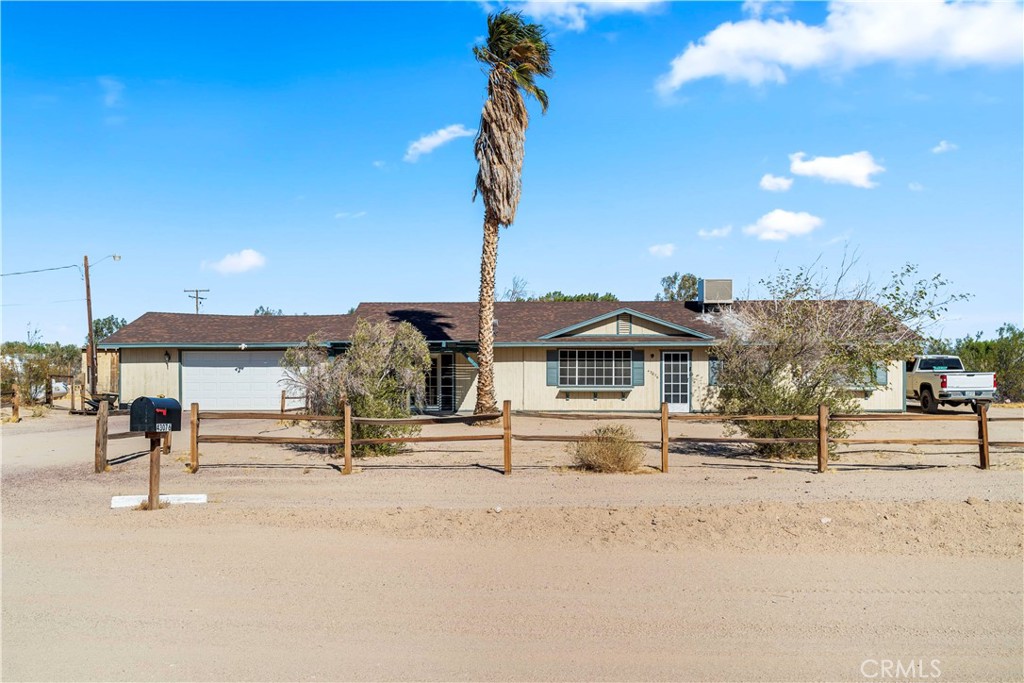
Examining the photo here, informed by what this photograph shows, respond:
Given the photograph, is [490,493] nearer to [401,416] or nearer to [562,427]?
[401,416]

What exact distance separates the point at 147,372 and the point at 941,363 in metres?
29.4

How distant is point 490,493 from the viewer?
409 inches

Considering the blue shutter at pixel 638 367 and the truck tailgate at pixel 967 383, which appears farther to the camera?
the blue shutter at pixel 638 367

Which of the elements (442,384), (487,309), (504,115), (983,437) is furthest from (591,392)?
(983,437)

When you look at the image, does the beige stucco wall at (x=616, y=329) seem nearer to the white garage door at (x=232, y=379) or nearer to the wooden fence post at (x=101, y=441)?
the white garage door at (x=232, y=379)

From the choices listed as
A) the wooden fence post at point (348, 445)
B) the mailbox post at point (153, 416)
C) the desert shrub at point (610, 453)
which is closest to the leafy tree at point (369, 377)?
the wooden fence post at point (348, 445)

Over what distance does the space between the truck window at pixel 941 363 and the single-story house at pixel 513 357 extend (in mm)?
3825

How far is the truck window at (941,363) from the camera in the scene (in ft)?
89.6

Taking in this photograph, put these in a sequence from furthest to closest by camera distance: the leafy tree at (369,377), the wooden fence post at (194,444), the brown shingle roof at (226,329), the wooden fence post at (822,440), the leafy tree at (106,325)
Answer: the leafy tree at (106,325), the brown shingle roof at (226,329), the leafy tree at (369,377), the wooden fence post at (194,444), the wooden fence post at (822,440)

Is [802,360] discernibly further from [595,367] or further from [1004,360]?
[1004,360]

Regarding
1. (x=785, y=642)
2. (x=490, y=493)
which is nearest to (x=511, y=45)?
(x=490, y=493)

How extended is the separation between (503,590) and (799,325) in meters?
9.45

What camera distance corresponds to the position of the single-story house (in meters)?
24.0

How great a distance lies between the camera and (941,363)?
27.6 m
